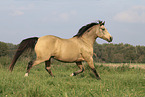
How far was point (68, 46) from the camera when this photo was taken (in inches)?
286

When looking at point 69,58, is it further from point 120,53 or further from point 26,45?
point 120,53

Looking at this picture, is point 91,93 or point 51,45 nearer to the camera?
point 91,93

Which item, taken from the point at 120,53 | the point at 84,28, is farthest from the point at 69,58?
the point at 120,53

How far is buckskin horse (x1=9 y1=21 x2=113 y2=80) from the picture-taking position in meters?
7.01

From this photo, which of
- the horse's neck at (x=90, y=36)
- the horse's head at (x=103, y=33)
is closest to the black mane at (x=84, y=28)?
the horse's neck at (x=90, y=36)

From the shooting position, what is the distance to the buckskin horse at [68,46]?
23.0 ft

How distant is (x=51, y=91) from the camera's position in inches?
192

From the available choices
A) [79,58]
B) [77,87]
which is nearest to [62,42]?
[79,58]

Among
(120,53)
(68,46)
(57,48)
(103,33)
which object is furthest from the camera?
(120,53)

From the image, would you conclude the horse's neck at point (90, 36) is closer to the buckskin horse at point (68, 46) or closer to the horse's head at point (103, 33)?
the buckskin horse at point (68, 46)

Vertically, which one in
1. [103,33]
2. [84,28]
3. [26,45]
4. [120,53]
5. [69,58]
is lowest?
[120,53]

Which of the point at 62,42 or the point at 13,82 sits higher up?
the point at 62,42

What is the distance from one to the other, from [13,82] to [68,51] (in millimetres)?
2364

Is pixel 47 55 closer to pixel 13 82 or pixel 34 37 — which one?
pixel 34 37
